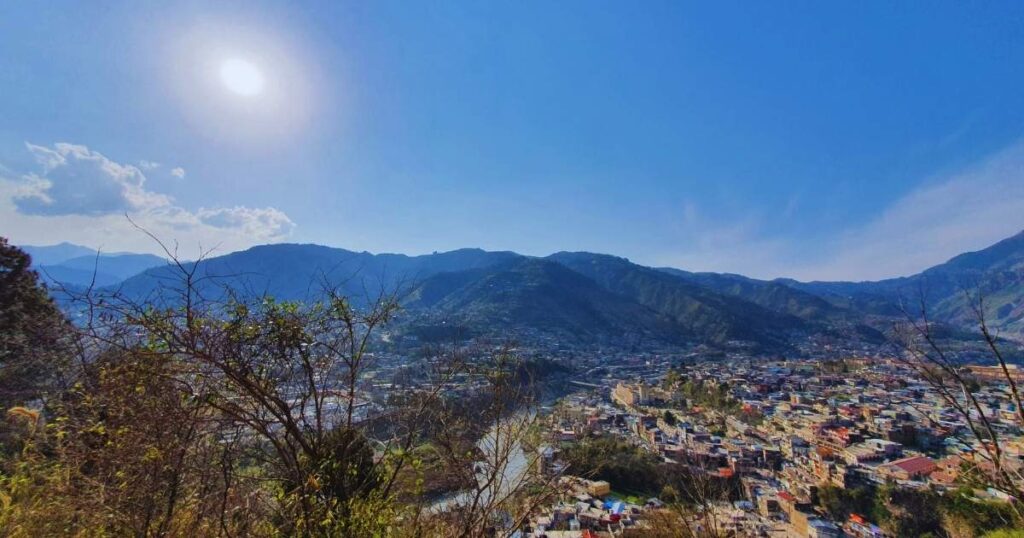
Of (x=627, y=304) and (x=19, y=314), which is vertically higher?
(x=627, y=304)

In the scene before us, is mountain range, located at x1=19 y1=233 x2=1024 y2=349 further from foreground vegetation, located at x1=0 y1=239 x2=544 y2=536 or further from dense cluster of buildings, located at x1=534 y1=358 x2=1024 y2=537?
foreground vegetation, located at x1=0 y1=239 x2=544 y2=536

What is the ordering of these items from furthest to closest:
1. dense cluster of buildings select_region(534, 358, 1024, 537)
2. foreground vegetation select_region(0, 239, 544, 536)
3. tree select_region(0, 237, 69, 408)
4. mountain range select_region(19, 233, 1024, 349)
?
mountain range select_region(19, 233, 1024, 349) < dense cluster of buildings select_region(534, 358, 1024, 537) < tree select_region(0, 237, 69, 408) < foreground vegetation select_region(0, 239, 544, 536)

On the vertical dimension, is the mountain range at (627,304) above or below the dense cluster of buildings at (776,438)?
above

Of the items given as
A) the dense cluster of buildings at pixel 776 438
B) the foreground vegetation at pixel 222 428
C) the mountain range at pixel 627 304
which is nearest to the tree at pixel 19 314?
the foreground vegetation at pixel 222 428

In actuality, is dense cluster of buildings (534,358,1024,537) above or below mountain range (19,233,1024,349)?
below

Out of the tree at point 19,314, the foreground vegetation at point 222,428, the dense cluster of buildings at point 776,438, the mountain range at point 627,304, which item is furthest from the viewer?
the mountain range at point 627,304

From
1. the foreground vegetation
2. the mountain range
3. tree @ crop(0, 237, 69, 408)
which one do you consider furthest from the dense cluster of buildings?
the mountain range

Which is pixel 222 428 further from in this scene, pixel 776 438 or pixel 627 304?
pixel 627 304

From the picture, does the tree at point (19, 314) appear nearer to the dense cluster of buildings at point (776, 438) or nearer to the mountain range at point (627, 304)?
the dense cluster of buildings at point (776, 438)

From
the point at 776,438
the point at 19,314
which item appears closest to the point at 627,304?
the point at 776,438

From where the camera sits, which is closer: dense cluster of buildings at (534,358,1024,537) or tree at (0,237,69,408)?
tree at (0,237,69,408)

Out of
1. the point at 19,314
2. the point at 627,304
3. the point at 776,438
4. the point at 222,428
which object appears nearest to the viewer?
the point at 222,428

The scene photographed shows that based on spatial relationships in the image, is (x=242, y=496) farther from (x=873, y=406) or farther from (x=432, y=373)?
(x=873, y=406)
